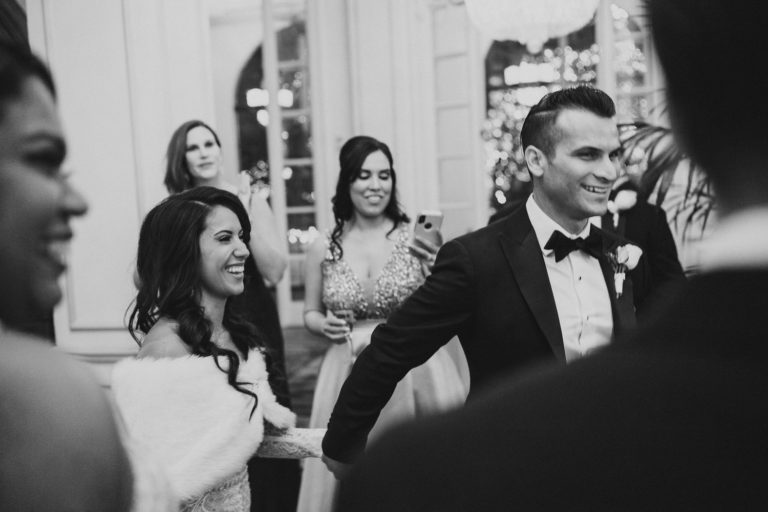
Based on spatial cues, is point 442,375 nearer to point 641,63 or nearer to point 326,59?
point 326,59

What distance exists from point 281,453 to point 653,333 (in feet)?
5.87

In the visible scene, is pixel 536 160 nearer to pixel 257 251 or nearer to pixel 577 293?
pixel 577 293

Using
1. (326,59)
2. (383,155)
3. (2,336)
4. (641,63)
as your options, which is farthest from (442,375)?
(641,63)

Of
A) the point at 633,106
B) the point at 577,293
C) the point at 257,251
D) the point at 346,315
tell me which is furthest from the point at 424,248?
the point at 633,106

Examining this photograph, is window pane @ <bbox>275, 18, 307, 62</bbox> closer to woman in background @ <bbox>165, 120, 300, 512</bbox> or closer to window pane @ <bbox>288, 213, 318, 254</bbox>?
window pane @ <bbox>288, 213, 318, 254</bbox>

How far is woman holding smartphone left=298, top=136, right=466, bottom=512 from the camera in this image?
3.36 m

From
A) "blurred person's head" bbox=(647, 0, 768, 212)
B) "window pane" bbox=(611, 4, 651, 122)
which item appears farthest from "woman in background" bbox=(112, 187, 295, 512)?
"window pane" bbox=(611, 4, 651, 122)

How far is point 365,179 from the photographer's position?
11.7 feet

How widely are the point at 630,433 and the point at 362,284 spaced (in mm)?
2950

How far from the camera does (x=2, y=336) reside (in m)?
0.81

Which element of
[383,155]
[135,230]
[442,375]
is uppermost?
[383,155]

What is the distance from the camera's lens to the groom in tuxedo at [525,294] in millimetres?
2043

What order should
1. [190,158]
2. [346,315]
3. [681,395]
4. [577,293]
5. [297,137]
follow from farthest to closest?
[297,137]
[190,158]
[346,315]
[577,293]
[681,395]

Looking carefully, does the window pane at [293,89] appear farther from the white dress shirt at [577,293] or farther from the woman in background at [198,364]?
the white dress shirt at [577,293]
